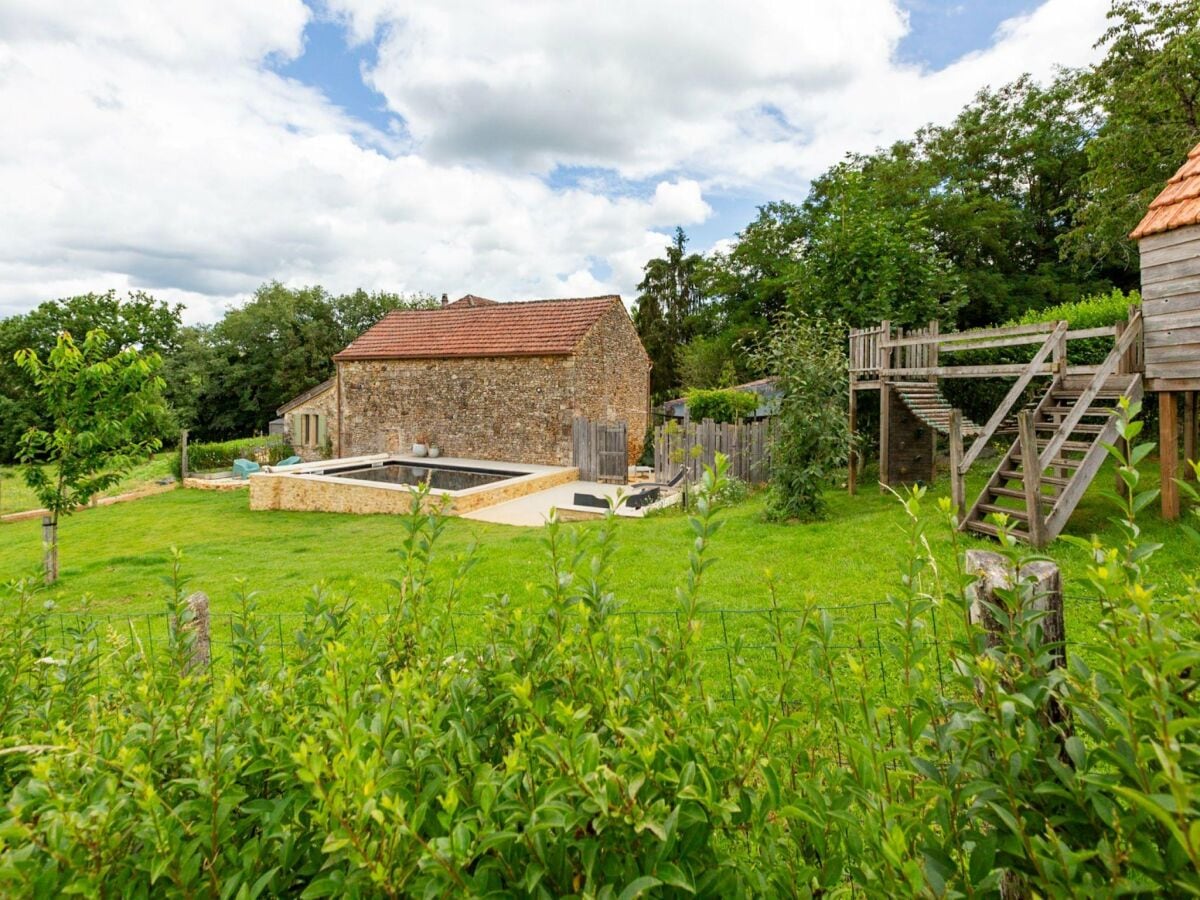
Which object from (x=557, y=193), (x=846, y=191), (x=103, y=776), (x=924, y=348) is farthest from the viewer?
(x=557, y=193)

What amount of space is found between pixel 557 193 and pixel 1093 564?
25.3 meters

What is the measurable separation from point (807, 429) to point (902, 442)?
3201 mm

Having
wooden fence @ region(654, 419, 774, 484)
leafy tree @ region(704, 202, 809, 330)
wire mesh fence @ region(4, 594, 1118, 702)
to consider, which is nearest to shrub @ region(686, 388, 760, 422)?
wooden fence @ region(654, 419, 774, 484)

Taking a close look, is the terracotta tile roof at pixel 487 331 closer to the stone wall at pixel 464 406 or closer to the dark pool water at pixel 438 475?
the stone wall at pixel 464 406

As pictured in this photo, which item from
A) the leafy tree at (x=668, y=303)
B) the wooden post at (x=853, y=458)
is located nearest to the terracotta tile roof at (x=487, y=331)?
the wooden post at (x=853, y=458)

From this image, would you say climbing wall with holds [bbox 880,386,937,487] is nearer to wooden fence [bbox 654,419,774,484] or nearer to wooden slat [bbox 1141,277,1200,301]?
wooden fence [bbox 654,419,774,484]

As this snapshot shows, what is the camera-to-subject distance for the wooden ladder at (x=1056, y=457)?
724 cm

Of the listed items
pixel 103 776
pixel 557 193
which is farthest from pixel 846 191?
pixel 103 776

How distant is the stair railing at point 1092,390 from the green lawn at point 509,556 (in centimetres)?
116

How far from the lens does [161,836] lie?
1.16 m

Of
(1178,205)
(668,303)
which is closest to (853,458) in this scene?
(1178,205)

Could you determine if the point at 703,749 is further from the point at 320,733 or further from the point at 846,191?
the point at 846,191

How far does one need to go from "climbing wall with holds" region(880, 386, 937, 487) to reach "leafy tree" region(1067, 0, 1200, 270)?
9.16 metres

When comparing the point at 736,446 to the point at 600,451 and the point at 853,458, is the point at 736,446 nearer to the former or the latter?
the point at 853,458
